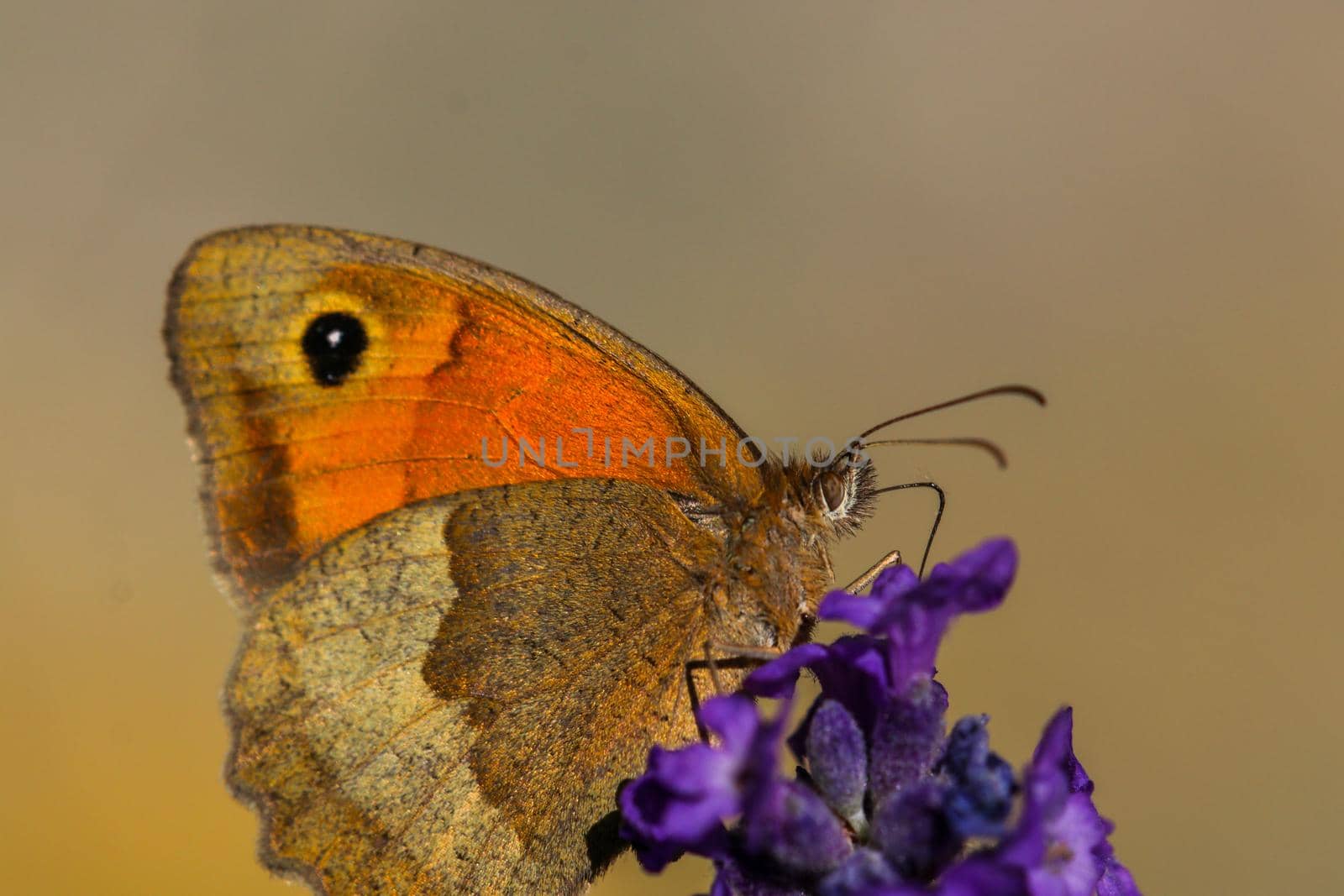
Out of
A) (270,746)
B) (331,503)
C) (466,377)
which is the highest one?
(466,377)

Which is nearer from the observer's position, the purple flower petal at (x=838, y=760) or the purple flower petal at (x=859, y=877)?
the purple flower petal at (x=859, y=877)

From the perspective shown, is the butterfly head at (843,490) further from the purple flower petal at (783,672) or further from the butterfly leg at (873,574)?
the purple flower petal at (783,672)

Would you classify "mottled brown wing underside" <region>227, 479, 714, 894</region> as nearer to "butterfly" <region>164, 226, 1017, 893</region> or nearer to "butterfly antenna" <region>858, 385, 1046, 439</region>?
"butterfly" <region>164, 226, 1017, 893</region>

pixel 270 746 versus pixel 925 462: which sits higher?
pixel 925 462

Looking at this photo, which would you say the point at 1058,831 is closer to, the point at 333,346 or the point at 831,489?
the point at 831,489

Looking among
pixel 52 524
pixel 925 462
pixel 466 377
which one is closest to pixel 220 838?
pixel 52 524

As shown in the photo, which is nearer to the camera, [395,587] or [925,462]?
[395,587]

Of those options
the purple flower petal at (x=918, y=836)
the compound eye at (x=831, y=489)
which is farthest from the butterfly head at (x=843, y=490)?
the purple flower petal at (x=918, y=836)

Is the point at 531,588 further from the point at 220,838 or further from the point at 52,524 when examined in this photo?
the point at 52,524
